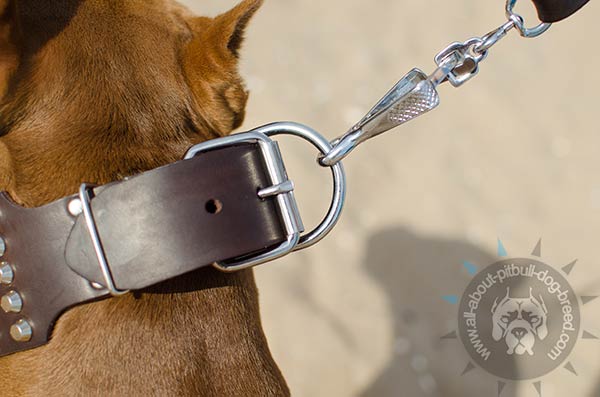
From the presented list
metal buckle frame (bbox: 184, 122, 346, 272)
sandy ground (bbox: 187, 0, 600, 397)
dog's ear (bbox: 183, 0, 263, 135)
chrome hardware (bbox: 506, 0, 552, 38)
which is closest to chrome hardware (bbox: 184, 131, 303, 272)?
metal buckle frame (bbox: 184, 122, 346, 272)

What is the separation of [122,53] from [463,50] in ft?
2.53

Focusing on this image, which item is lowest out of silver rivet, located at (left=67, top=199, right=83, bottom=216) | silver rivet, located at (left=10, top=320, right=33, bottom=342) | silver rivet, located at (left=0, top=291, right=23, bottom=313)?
silver rivet, located at (left=10, top=320, right=33, bottom=342)

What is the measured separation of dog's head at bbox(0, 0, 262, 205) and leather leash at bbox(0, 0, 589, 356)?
4.7 inches

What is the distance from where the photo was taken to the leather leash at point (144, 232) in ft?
4.23

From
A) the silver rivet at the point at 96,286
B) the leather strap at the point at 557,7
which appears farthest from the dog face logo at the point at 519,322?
the silver rivet at the point at 96,286

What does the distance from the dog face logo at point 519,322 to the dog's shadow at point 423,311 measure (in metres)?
0.17

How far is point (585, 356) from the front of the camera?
2.97 meters

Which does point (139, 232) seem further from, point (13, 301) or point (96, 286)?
point (13, 301)

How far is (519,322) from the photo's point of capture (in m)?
2.98

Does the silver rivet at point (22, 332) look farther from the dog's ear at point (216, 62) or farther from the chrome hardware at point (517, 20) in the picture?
the chrome hardware at point (517, 20)

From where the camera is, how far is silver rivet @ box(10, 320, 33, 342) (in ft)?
4.47

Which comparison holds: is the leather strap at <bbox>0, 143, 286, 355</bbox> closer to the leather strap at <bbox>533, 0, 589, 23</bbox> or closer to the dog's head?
the dog's head

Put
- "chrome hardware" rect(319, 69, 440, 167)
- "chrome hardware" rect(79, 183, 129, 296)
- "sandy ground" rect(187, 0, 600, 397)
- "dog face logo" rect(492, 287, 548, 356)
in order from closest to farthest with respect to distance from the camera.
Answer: "chrome hardware" rect(79, 183, 129, 296) → "chrome hardware" rect(319, 69, 440, 167) → "dog face logo" rect(492, 287, 548, 356) → "sandy ground" rect(187, 0, 600, 397)

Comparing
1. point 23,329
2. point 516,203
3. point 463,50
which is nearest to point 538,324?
point 516,203
